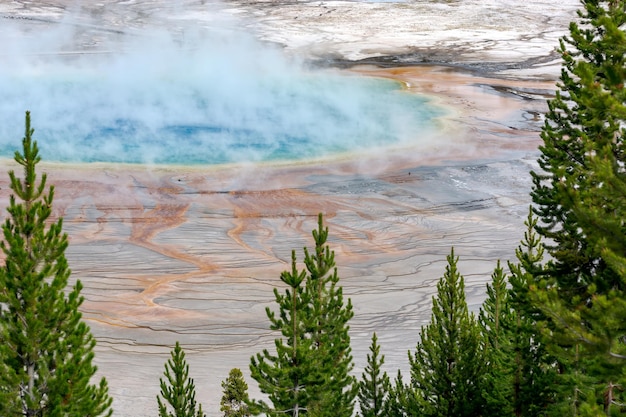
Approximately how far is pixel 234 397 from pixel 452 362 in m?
4.48

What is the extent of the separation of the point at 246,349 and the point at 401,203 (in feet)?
34.2

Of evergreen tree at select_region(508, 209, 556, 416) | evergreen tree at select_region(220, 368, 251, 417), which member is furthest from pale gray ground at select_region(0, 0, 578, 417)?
evergreen tree at select_region(508, 209, 556, 416)

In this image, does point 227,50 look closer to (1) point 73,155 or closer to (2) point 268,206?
(1) point 73,155

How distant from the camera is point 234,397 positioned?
1692 centimetres

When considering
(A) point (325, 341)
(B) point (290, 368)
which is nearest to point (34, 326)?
(B) point (290, 368)

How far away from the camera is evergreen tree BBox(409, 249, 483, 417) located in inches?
575

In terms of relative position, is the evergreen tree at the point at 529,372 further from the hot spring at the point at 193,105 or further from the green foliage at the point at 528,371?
the hot spring at the point at 193,105

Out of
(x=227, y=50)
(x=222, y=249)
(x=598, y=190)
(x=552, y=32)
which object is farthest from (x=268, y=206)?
(x=552, y=32)

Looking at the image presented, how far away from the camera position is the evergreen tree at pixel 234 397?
53.9 ft

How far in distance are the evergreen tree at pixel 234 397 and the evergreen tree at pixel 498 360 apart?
4.47 meters

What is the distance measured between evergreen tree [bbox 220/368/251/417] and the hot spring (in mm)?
17088

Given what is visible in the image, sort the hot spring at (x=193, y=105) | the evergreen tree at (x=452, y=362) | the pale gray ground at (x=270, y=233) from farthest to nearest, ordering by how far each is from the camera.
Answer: the hot spring at (x=193, y=105) → the pale gray ground at (x=270, y=233) → the evergreen tree at (x=452, y=362)

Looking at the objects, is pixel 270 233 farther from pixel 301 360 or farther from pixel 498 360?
pixel 301 360

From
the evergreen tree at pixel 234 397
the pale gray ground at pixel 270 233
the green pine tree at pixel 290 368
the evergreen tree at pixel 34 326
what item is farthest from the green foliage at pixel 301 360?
the pale gray ground at pixel 270 233
